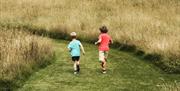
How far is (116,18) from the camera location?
23344mm

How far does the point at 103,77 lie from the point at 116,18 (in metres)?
8.94

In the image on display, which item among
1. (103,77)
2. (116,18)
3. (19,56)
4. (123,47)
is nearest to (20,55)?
(19,56)

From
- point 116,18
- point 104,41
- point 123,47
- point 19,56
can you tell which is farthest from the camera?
point 116,18

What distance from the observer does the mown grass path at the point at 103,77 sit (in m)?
13.3

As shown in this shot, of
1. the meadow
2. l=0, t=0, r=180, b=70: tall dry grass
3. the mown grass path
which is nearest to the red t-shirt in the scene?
the mown grass path

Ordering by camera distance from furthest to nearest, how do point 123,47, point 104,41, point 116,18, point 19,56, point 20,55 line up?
point 116,18 < point 123,47 < point 104,41 < point 20,55 < point 19,56

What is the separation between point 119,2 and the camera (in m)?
27.9

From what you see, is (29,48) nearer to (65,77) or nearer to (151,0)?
(65,77)

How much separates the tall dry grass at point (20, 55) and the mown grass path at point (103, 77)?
1.03 feet

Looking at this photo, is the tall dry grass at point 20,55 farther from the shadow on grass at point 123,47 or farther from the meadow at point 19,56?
the shadow on grass at point 123,47

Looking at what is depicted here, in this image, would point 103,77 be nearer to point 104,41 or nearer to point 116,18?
point 104,41

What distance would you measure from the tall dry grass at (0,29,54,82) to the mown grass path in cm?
31

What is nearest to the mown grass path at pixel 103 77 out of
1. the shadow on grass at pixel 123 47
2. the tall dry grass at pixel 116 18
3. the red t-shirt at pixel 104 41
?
the shadow on grass at pixel 123 47

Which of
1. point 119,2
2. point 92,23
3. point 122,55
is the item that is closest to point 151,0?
point 119,2
